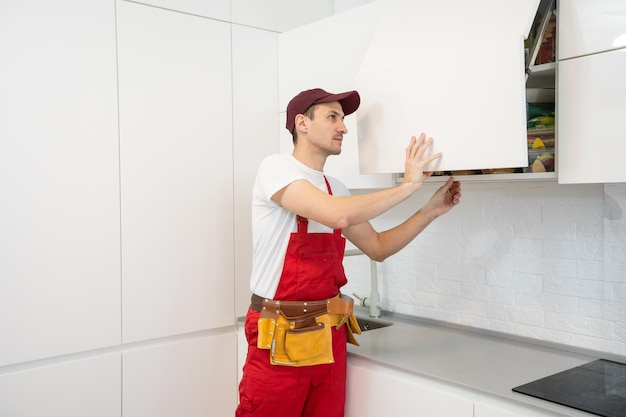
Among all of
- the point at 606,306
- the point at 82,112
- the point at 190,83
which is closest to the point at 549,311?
the point at 606,306

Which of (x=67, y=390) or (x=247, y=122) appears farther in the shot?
(x=247, y=122)

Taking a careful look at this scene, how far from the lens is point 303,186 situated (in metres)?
2.09

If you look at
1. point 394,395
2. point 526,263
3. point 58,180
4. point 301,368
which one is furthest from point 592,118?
point 58,180

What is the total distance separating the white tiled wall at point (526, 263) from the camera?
225 centimetres

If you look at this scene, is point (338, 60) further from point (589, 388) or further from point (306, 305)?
point (589, 388)

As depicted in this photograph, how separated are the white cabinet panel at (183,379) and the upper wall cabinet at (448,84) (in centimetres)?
114

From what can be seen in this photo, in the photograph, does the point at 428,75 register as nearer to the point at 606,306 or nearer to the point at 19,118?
the point at 606,306

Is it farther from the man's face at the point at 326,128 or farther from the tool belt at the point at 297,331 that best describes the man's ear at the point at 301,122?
the tool belt at the point at 297,331

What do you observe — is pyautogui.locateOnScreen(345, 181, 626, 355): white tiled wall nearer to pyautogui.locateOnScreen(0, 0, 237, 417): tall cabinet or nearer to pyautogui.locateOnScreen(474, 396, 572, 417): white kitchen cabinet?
pyautogui.locateOnScreen(474, 396, 572, 417): white kitchen cabinet

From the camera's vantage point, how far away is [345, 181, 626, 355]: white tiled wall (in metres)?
2.25

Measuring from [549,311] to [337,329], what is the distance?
0.79 m

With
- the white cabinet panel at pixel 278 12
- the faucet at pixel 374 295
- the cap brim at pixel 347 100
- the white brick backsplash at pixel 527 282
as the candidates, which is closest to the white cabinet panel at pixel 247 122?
the white cabinet panel at pixel 278 12

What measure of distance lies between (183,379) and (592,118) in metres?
1.91

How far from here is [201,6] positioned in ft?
9.33
